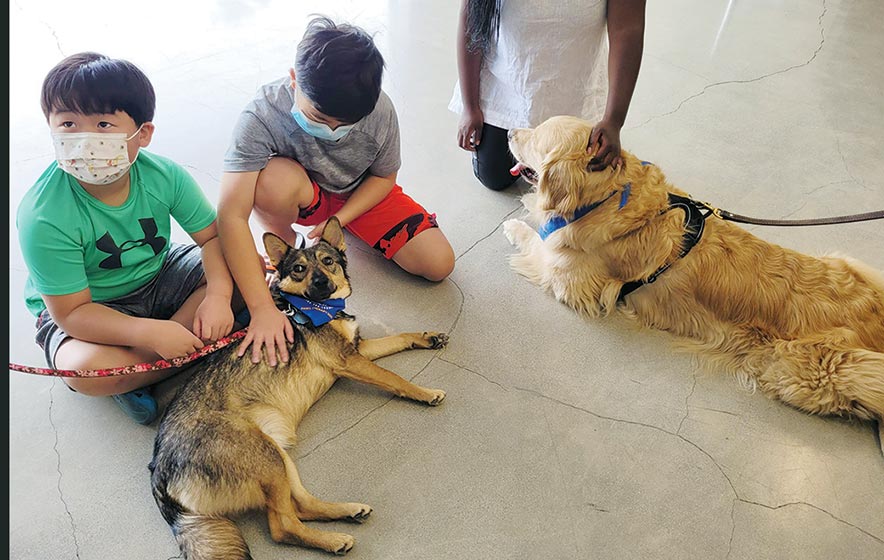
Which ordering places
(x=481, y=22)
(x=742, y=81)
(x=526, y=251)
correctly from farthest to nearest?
(x=742, y=81) → (x=526, y=251) → (x=481, y=22)

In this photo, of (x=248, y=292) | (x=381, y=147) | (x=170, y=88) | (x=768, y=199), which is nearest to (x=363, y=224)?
(x=381, y=147)

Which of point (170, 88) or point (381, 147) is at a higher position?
point (381, 147)

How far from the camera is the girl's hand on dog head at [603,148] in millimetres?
1844

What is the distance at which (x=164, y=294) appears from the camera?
1.80 metres

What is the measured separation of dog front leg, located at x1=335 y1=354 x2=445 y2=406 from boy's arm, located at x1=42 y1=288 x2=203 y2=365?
0.41 metres

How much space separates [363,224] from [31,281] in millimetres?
981

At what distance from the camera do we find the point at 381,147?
1975 mm

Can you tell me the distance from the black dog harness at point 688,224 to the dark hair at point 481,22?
0.86m

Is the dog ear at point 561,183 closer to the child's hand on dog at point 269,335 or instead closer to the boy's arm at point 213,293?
the child's hand on dog at point 269,335

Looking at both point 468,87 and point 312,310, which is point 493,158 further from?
point 312,310

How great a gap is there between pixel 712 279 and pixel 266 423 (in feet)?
4.48

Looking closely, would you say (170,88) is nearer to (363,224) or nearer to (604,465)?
(363,224)

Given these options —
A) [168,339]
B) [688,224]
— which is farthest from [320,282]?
[688,224]

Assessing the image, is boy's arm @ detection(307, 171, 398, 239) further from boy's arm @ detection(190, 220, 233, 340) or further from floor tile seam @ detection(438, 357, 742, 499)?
floor tile seam @ detection(438, 357, 742, 499)
